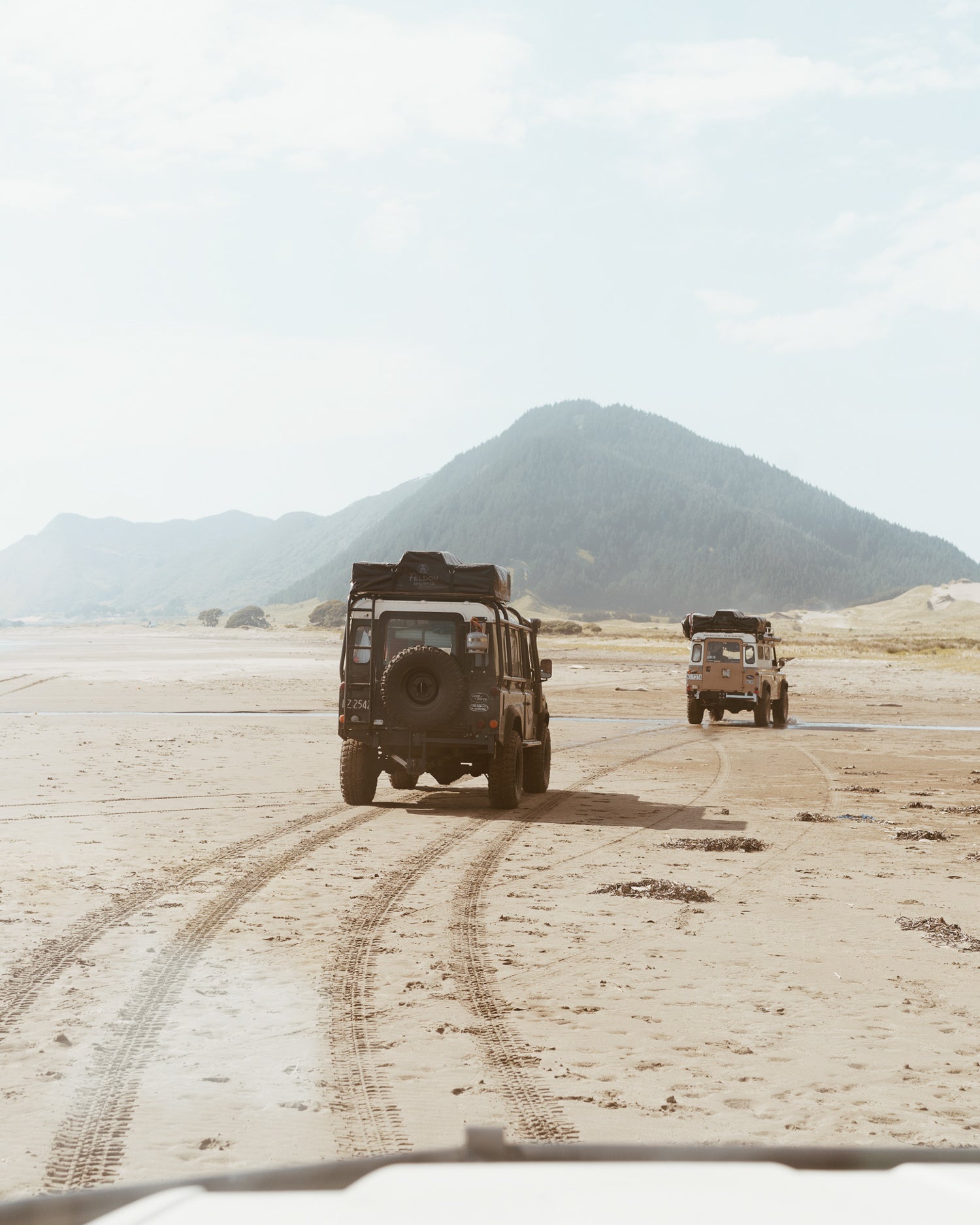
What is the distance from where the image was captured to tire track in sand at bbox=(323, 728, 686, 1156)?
473cm

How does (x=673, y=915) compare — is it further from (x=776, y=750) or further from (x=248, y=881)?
(x=776, y=750)

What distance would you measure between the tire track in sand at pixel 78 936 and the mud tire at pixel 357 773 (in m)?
2.84

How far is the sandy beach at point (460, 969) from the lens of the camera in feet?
16.1

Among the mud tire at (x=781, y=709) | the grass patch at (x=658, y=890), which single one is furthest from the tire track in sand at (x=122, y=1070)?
the mud tire at (x=781, y=709)

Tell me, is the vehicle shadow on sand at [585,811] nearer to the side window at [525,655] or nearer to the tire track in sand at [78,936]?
the side window at [525,655]

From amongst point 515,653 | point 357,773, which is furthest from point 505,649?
point 357,773

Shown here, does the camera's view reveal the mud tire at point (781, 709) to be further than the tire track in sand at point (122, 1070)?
Yes

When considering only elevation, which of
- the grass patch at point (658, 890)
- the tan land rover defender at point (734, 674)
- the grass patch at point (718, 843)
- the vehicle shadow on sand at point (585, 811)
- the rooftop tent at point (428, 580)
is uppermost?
the rooftop tent at point (428, 580)

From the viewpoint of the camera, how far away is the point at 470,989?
6.87 meters

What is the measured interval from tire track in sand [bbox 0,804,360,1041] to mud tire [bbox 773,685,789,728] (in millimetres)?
21297

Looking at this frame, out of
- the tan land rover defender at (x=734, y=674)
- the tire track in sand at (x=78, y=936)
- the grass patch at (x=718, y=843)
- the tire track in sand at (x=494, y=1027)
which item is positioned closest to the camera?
the tire track in sand at (x=494, y=1027)

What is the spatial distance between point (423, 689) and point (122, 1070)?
366 inches

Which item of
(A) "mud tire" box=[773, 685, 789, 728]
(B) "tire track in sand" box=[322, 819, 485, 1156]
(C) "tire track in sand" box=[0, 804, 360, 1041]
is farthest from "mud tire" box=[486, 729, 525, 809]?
(A) "mud tire" box=[773, 685, 789, 728]

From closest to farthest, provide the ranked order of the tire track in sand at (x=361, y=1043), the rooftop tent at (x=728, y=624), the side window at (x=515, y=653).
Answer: the tire track in sand at (x=361, y=1043)
the side window at (x=515, y=653)
the rooftop tent at (x=728, y=624)
